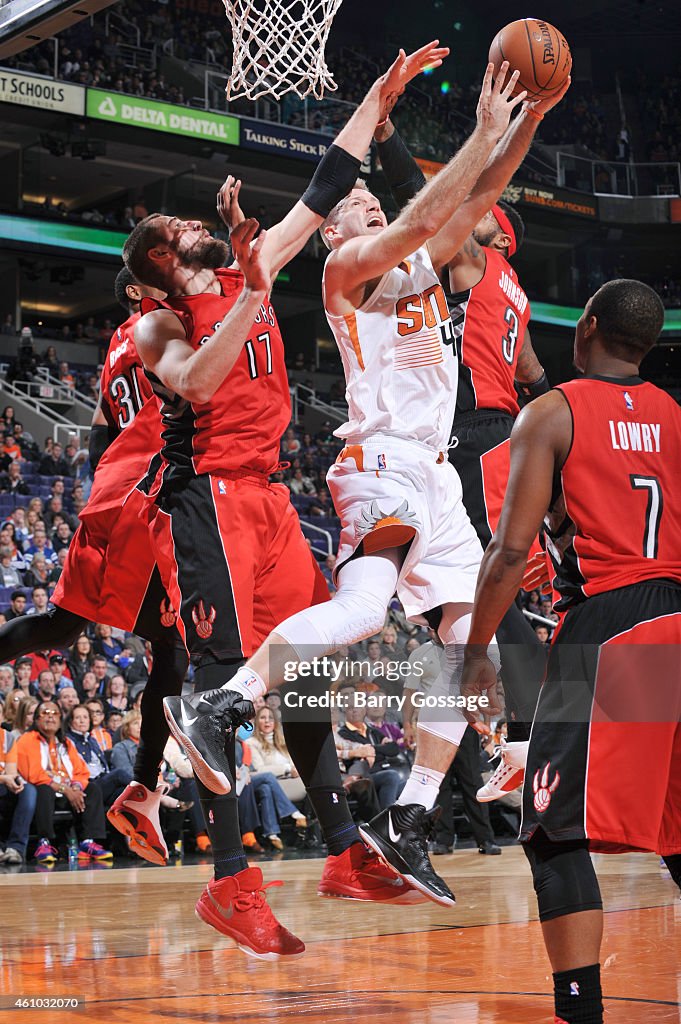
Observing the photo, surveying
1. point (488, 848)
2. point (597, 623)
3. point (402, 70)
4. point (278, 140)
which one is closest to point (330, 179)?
point (402, 70)

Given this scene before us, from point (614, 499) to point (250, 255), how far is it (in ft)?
5.06

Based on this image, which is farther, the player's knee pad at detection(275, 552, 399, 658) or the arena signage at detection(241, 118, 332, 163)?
the arena signage at detection(241, 118, 332, 163)

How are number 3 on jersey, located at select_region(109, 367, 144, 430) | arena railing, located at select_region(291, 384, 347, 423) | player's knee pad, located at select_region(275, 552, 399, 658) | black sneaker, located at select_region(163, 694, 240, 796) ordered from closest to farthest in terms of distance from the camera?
black sneaker, located at select_region(163, 694, 240, 796) → player's knee pad, located at select_region(275, 552, 399, 658) → number 3 on jersey, located at select_region(109, 367, 144, 430) → arena railing, located at select_region(291, 384, 347, 423)

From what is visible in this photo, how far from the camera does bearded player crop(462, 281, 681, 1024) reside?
3.00 m

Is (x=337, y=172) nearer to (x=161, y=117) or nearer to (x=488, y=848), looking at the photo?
(x=488, y=848)

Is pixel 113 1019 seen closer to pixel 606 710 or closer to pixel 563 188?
pixel 606 710

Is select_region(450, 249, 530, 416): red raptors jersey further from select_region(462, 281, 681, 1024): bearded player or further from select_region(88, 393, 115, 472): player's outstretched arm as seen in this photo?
select_region(462, 281, 681, 1024): bearded player

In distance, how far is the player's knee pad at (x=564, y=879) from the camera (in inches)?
119

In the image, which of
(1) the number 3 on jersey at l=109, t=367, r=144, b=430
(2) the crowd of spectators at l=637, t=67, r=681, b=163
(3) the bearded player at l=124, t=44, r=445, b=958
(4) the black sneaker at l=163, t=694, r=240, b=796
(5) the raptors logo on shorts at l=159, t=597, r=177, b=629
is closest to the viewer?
(4) the black sneaker at l=163, t=694, r=240, b=796

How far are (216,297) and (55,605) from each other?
156cm

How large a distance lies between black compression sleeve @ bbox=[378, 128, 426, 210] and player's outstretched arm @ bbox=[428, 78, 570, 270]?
1.19 ft

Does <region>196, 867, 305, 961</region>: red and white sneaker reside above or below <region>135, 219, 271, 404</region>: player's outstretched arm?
below

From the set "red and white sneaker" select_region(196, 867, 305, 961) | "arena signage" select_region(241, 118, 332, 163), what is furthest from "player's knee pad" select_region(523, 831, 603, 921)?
"arena signage" select_region(241, 118, 332, 163)

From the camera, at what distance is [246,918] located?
4250 millimetres
